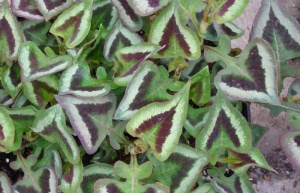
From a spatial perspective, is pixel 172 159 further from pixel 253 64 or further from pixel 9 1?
pixel 9 1

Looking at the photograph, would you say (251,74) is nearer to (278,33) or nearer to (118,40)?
(278,33)

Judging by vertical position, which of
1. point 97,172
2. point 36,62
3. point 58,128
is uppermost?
point 36,62

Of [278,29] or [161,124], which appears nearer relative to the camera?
[161,124]

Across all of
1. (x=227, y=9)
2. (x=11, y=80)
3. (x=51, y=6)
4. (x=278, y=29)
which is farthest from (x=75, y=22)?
(x=278, y=29)

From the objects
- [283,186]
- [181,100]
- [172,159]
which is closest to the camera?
[181,100]

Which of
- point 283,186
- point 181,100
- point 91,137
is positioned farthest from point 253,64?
point 283,186

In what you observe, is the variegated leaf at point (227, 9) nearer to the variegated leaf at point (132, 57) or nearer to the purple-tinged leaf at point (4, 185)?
the variegated leaf at point (132, 57)
